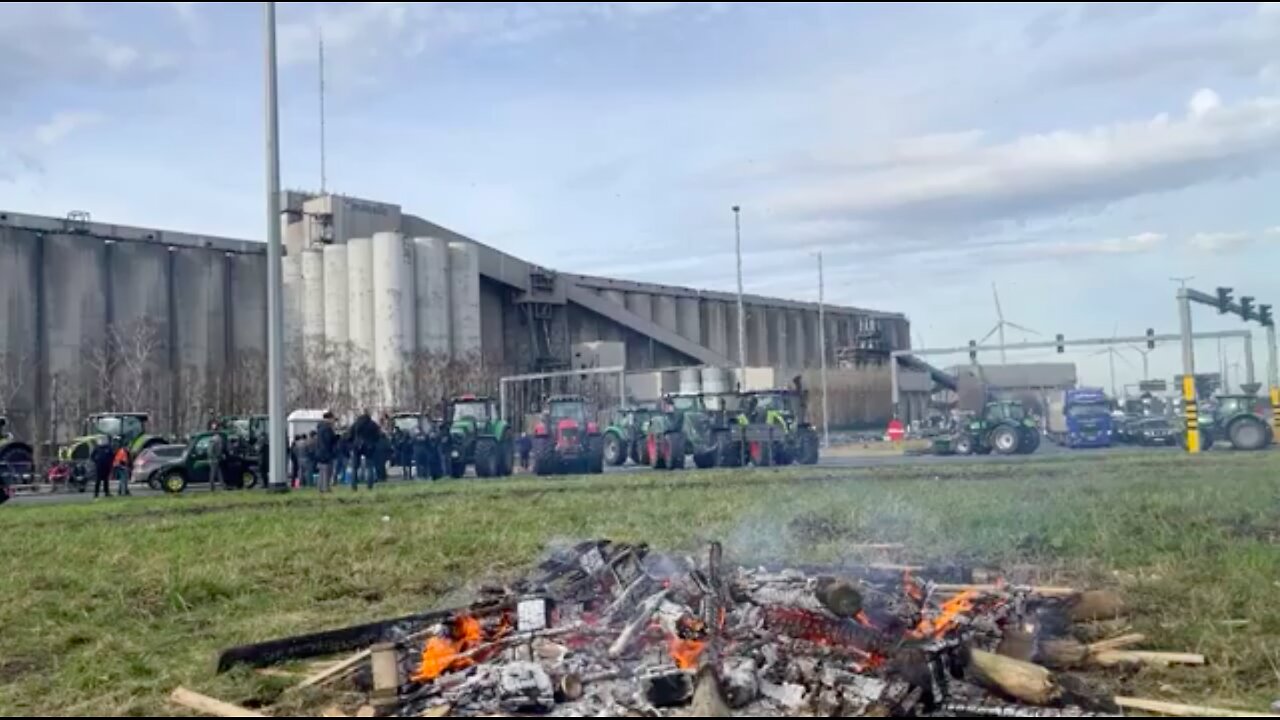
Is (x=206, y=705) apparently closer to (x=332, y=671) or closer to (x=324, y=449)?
(x=332, y=671)

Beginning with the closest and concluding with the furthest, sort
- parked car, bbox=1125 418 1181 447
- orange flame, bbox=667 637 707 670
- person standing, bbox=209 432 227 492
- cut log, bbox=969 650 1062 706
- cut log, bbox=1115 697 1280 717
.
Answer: cut log, bbox=1115 697 1280 717
cut log, bbox=969 650 1062 706
orange flame, bbox=667 637 707 670
person standing, bbox=209 432 227 492
parked car, bbox=1125 418 1181 447

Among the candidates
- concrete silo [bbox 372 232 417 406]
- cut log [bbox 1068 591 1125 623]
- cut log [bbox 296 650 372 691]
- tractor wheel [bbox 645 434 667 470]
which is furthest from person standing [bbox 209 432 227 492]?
concrete silo [bbox 372 232 417 406]

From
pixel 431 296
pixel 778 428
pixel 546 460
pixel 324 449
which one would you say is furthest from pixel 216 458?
pixel 431 296

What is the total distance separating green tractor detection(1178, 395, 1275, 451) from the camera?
1249 inches

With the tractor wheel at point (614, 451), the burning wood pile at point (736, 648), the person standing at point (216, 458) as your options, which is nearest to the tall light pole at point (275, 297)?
the person standing at point (216, 458)

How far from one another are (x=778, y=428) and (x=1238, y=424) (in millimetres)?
13263

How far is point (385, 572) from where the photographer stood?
37.1ft

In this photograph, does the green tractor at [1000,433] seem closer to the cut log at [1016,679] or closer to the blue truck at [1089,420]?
the blue truck at [1089,420]

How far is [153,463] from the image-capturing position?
30.1m

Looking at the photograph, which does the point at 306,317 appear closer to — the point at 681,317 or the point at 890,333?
the point at 681,317

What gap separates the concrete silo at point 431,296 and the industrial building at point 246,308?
0.09 m

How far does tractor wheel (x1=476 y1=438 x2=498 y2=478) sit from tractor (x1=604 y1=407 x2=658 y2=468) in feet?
15.6

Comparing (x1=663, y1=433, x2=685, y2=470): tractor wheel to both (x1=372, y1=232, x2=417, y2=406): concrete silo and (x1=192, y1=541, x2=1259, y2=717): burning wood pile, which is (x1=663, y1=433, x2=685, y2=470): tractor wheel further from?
(x1=372, y1=232, x2=417, y2=406): concrete silo

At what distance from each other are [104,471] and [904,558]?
22.7 m
